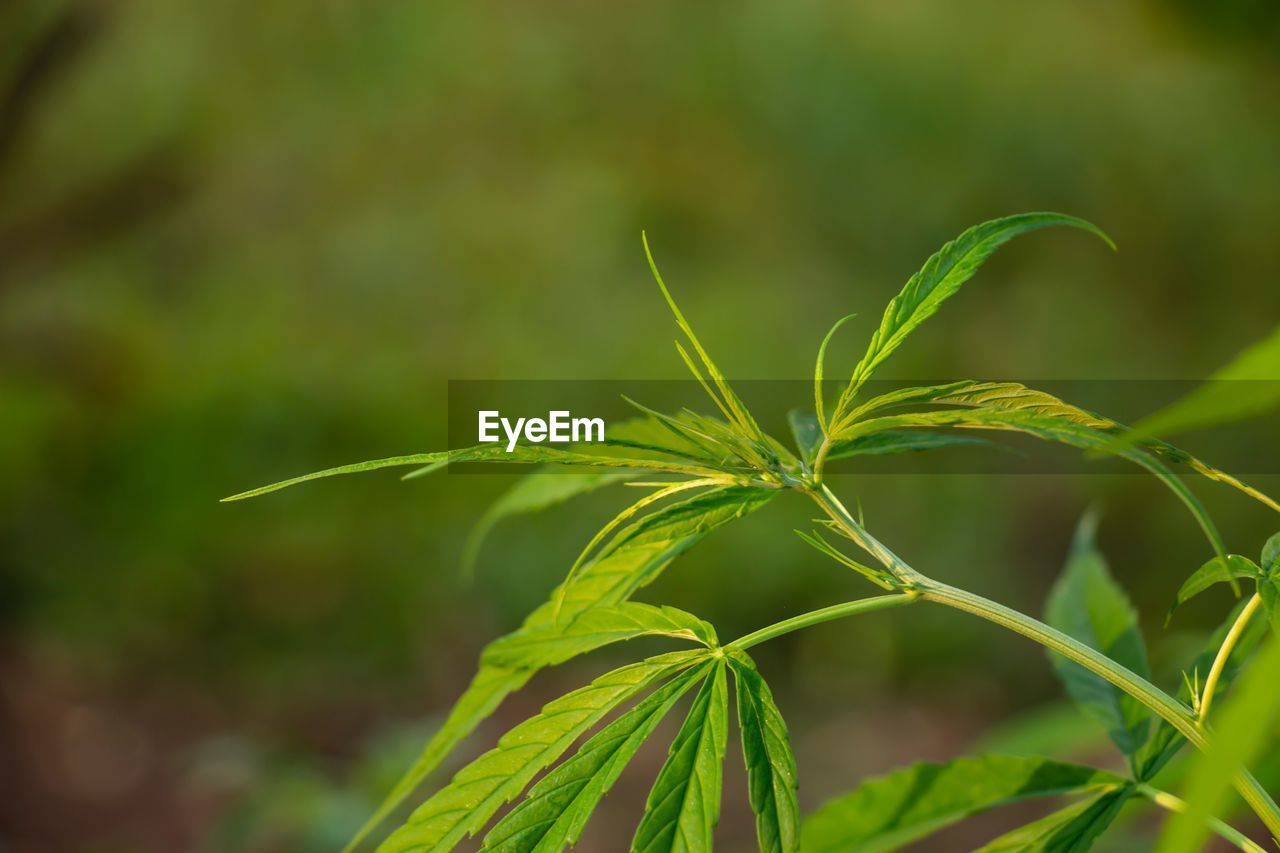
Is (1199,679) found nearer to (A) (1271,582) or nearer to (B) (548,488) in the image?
(A) (1271,582)

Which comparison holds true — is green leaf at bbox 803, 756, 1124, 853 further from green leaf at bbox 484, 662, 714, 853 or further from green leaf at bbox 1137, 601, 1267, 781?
green leaf at bbox 484, 662, 714, 853

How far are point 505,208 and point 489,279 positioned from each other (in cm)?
→ 22

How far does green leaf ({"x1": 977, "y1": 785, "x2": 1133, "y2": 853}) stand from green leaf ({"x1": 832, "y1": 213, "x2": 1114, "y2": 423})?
0.53 feet

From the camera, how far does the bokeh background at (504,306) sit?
238 cm

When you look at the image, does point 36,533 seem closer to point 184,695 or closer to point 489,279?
point 184,695

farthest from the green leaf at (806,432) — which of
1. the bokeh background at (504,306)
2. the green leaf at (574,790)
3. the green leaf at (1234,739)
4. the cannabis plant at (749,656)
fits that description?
the bokeh background at (504,306)

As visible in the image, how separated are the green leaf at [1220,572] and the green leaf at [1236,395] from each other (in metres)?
0.14

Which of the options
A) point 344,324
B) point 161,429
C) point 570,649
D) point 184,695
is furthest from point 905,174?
point 570,649

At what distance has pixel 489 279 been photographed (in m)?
3.01

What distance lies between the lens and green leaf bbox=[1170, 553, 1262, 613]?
1.08 ft

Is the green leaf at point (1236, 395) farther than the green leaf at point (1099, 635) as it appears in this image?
No

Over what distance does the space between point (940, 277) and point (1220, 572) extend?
122 millimetres
